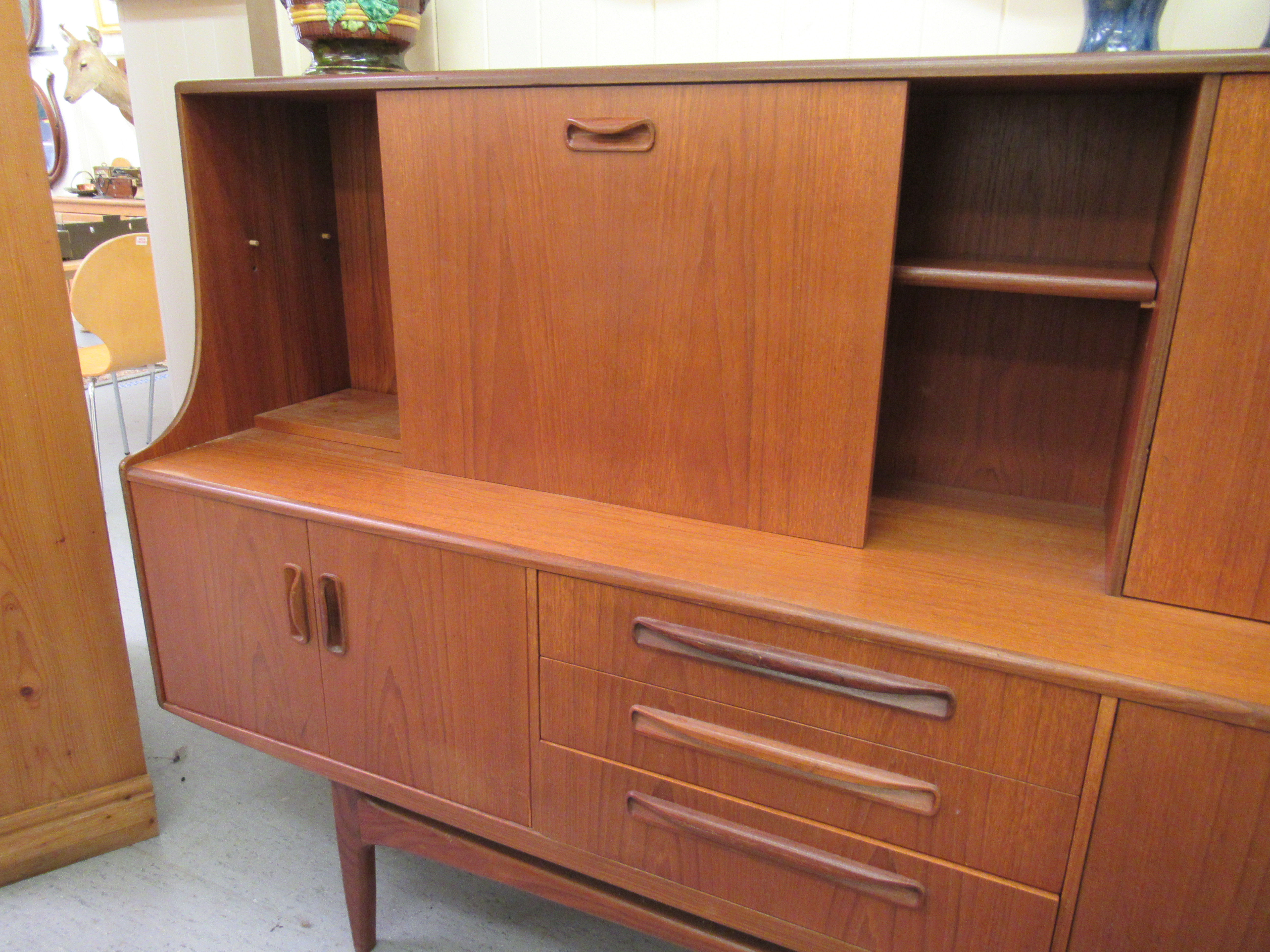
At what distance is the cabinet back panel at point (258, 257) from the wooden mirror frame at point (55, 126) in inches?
167

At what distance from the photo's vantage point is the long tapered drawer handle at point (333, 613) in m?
1.33

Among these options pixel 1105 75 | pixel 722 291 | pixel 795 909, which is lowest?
pixel 795 909

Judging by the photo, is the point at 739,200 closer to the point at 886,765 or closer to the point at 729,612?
the point at 729,612

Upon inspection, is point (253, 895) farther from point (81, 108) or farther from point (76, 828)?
point (81, 108)

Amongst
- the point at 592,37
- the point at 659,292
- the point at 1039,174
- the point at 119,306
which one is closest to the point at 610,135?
the point at 659,292

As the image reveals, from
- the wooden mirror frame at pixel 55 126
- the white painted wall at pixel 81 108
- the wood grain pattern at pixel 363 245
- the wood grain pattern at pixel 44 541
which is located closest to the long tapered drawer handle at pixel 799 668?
the wood grain pattern at pixel 363 245

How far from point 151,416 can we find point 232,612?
261 cm

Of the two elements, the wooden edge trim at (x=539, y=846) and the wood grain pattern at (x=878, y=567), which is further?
the wooden edge trim at (x=539, y=846)

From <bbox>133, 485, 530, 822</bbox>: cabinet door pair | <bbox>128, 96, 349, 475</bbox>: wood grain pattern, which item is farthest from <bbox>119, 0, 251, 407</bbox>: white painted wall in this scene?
<bbox>133, 485, 530, 822</bbox>: cabinet door pair

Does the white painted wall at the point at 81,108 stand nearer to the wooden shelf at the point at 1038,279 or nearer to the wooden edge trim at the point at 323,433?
the wooden edge trim at the point at 323,433

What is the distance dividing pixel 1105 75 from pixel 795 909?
1004mm

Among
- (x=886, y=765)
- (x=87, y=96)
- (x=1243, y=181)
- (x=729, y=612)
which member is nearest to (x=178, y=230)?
(x=729, y=612)

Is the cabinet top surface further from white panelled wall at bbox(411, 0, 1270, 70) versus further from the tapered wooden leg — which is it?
the tapered wooden leg

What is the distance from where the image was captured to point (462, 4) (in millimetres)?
1577
